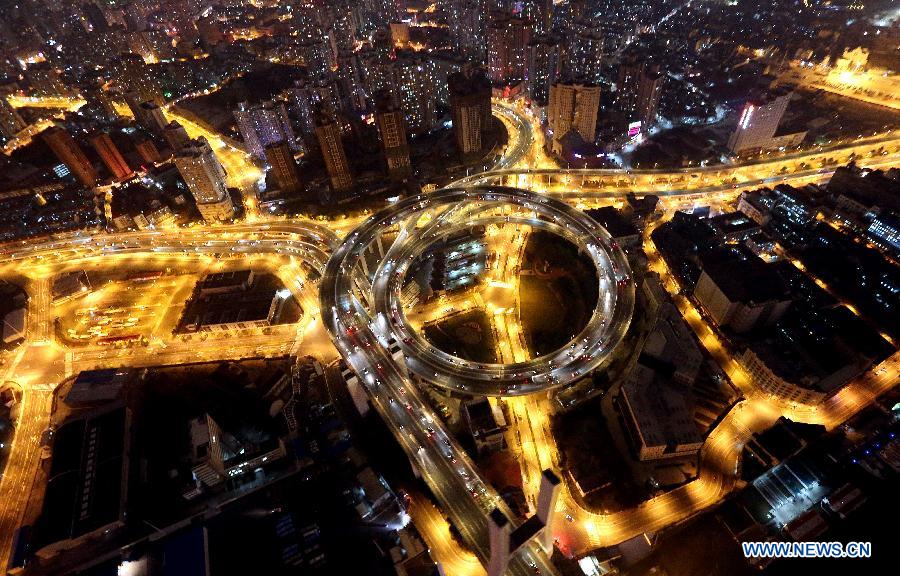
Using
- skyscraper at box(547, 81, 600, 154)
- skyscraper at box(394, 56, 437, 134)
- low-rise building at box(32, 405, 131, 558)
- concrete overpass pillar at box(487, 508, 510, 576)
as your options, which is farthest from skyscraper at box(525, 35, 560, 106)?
low-rise building at box(32, 405, 131, 558)

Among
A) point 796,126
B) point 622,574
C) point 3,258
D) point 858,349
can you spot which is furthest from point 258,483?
point 796,126

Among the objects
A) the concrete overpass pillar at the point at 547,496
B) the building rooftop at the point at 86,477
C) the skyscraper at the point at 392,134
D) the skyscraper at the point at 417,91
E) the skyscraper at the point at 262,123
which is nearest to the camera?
the concrete overpass pillar at the point at 547,496

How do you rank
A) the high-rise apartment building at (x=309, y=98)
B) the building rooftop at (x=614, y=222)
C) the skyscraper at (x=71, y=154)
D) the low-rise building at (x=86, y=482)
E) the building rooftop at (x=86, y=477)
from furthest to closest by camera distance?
the high-rise apartment building at (x=309, y=98)
the skyscraper at (x=71, y=154)
the building rooftop at (x=614, y=222)
the building rooftop at (x=86, y=477)
the low-rise building at (x=86, y=482)

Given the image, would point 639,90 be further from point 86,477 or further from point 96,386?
point 86,477

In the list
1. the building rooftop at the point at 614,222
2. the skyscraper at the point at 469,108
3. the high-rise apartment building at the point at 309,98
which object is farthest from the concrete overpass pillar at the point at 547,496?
the high-rise apartment building at the point at 309,98

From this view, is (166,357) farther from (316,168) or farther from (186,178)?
(316,168)

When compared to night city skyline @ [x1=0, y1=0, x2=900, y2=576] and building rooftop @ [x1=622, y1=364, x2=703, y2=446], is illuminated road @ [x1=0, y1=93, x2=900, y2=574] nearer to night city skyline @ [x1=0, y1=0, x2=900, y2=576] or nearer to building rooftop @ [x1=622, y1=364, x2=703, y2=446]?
night city skyline @ [x1=0, y1=0, x2=900, y2=576]

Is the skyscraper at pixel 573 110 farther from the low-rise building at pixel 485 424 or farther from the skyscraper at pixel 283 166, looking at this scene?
the low-rise building at pixel 485 424
